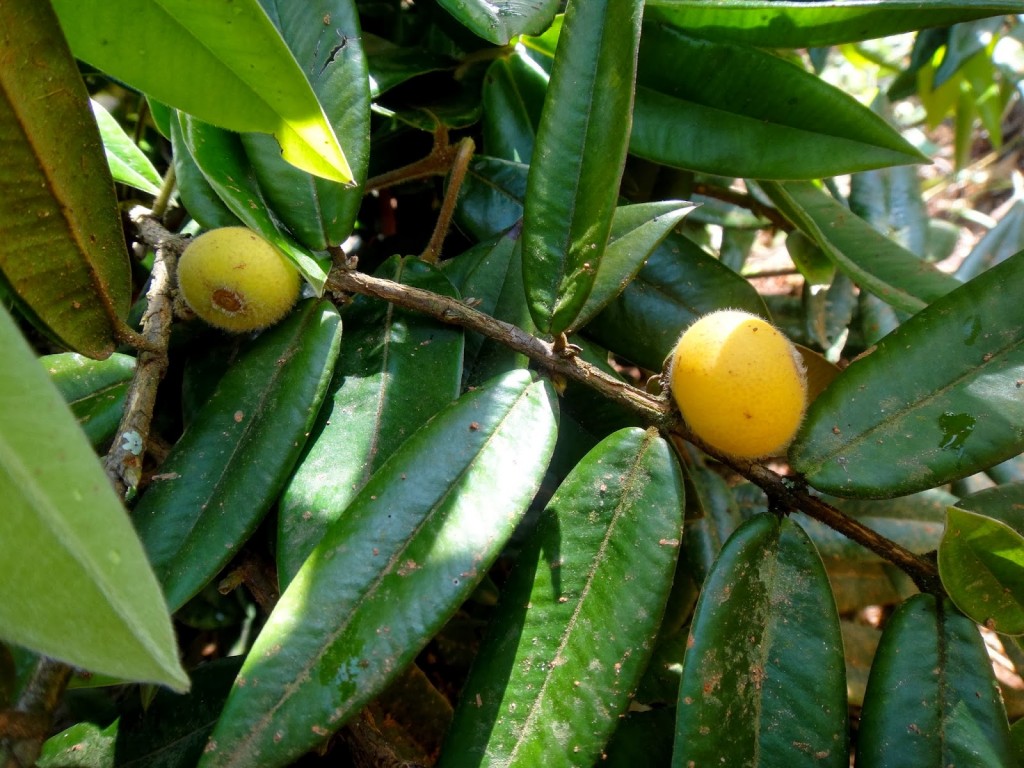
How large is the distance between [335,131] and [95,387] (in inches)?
13.4

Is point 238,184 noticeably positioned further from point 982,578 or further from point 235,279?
point 982,578

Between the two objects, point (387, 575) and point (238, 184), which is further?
point (238, 184)

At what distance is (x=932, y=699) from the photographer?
1.94 ft

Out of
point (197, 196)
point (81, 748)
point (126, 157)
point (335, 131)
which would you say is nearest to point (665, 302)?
point (335, 131)

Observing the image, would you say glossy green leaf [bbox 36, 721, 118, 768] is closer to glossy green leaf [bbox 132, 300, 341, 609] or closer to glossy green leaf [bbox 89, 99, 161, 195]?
glossy green leaf [bbox 132, 300, 341, 609]

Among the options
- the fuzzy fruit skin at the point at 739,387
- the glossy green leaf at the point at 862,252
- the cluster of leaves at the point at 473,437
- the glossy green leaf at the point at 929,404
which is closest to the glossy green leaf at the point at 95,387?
the cluster of leaves at the point at 473,437

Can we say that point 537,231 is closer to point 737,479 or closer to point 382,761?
point 382,761

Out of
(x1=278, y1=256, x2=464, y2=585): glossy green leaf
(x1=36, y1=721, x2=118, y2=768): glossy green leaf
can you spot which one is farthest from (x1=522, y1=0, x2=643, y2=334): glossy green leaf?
(x1=36, y1=721, x2=118, y2=768): glossy green leaf

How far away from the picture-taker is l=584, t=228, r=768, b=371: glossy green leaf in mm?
857

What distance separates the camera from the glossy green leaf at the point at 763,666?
0.57 meters

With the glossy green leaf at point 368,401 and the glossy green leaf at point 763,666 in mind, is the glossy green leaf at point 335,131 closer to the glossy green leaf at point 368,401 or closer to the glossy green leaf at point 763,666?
the glossy green leaf at point 368,401

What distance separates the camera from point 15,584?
367mm

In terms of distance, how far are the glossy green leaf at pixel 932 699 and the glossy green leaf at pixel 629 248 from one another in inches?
14.4

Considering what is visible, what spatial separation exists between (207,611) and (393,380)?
449 millimetres
